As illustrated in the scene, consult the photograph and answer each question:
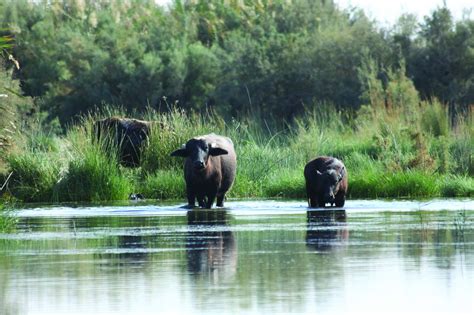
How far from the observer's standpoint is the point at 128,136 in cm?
2966

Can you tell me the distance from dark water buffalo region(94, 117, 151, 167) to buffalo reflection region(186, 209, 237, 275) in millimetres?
8475

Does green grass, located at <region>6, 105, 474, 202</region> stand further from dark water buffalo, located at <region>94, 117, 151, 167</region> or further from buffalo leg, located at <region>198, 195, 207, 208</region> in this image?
buffalo leg, located at <region>198, 195, 207, 208</region>

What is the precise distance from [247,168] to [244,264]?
16.5m

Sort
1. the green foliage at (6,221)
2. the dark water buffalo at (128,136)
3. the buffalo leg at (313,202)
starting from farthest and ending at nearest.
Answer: the dark water buffalo at (128,136) < the buffalo leg at (313,202) < the green foliage at (6,221)

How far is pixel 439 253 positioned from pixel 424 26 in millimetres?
38357

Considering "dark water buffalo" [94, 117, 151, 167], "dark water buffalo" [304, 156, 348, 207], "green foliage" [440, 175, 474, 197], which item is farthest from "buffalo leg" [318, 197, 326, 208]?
"dark water buffalo" [94, 117, 151, 167]

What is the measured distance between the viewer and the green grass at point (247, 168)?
26812mm

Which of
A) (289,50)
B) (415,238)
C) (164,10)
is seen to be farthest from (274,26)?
(415,238)

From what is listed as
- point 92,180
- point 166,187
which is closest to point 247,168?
point 166,187

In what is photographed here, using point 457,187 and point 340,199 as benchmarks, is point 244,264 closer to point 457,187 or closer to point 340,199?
point 340,199

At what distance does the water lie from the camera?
33.6ft

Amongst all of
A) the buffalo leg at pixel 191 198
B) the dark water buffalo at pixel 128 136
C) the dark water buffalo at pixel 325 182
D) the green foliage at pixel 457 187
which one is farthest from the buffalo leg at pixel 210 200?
the dark water buffalo at pixel 128 136

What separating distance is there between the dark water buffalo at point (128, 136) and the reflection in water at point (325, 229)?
28.1ft

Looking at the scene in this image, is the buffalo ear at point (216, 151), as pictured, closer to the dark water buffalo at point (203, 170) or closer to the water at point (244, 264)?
the dark water buffalo at point (203, 170)
